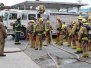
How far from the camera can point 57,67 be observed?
11875mm

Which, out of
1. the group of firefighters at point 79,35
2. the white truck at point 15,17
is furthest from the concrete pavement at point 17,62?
the white truck at point 15,17

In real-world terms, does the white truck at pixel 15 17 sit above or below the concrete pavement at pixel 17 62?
above

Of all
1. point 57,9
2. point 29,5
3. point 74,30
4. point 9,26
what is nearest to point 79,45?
point 74,30

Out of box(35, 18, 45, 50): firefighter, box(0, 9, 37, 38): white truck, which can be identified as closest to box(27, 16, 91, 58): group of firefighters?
box(35, 18, 45, 50): firefighter

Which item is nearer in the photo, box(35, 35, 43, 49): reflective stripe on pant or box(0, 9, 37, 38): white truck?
box(35, 35, 43, 49): reflective stripe on pant

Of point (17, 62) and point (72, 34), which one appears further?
point (72, 34)

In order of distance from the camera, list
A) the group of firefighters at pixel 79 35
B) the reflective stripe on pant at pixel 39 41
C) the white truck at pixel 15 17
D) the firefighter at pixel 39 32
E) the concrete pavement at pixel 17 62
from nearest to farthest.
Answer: the concrete pavement at pixel 17 62, the group of firefighters at pixel 79 35, the firefighter at pixel 39 32, the reflective stripe on pant at pixel 39 41, the white truck at pixel 15 17

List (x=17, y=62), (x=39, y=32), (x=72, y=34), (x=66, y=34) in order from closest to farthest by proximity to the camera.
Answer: (x=17, y=62), (x=39, y=32), (x=72, y=34), (x=66, y=34)

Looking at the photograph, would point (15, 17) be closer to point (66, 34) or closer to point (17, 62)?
point (66, 34)

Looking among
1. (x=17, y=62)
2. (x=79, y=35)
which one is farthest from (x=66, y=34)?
(x=17, y=62)

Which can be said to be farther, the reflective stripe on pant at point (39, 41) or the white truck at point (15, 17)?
the white truck at point (15, 17)

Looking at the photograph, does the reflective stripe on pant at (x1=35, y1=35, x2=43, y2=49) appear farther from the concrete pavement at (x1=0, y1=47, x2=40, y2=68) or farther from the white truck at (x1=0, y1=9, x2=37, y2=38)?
the white truck at (x1=0, y1=9, x2=37, y2=38)

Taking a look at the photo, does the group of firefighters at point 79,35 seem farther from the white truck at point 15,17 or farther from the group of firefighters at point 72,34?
the white truck at point 15,17

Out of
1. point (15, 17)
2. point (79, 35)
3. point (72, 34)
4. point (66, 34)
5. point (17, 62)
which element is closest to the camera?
point (17, 62)
